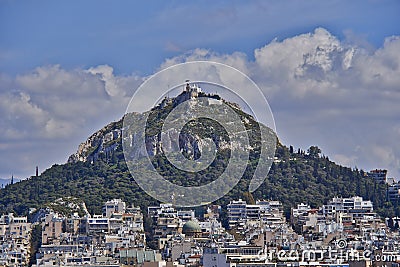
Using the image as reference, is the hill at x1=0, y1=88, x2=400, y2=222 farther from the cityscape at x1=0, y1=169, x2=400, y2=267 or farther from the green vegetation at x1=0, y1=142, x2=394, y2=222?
the cityscape at x1=0, y1=169, x2=400, y2=267

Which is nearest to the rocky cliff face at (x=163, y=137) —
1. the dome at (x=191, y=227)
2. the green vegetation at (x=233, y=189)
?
the green vegetation at (x=233, y=189)

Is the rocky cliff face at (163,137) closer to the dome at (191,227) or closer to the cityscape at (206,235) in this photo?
the cityscape at (206,235)

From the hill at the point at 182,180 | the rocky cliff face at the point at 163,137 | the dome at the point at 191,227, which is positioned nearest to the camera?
the dome at the point at 191,227

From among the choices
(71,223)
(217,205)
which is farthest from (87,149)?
(71,223)

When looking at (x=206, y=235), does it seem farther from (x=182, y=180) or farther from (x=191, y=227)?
(x=182, y=180)

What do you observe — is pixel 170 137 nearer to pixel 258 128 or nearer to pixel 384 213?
pixel 258 128

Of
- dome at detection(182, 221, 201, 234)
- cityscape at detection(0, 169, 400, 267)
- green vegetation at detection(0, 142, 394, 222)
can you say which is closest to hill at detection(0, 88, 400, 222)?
green vegetation at detection(0, 142, 394, 222)

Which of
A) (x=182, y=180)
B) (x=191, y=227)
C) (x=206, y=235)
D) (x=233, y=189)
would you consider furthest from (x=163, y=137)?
A: (x=206, y=235)
